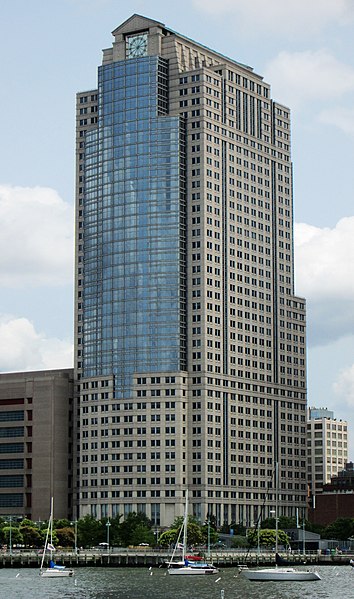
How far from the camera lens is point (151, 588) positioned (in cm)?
A: 19762

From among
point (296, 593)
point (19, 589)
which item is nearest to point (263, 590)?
point (296, 593)

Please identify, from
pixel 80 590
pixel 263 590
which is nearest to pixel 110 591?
pixel 80 590

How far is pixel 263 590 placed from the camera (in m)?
200

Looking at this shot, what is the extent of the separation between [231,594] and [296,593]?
466 inches

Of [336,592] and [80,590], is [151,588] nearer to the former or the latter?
[80,590]

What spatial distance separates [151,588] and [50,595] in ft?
58.1

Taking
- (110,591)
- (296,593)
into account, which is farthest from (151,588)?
(296,593)

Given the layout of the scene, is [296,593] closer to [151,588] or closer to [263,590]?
[263,590]

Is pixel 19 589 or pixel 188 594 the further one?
pixel 19 589

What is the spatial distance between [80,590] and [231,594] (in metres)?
24.0

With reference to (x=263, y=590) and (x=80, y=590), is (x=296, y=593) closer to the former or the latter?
(x=263, y=590)

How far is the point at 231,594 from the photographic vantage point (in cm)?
18912

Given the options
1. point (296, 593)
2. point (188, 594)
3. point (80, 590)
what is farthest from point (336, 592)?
point (80, 590)

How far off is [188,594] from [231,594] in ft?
22.8
